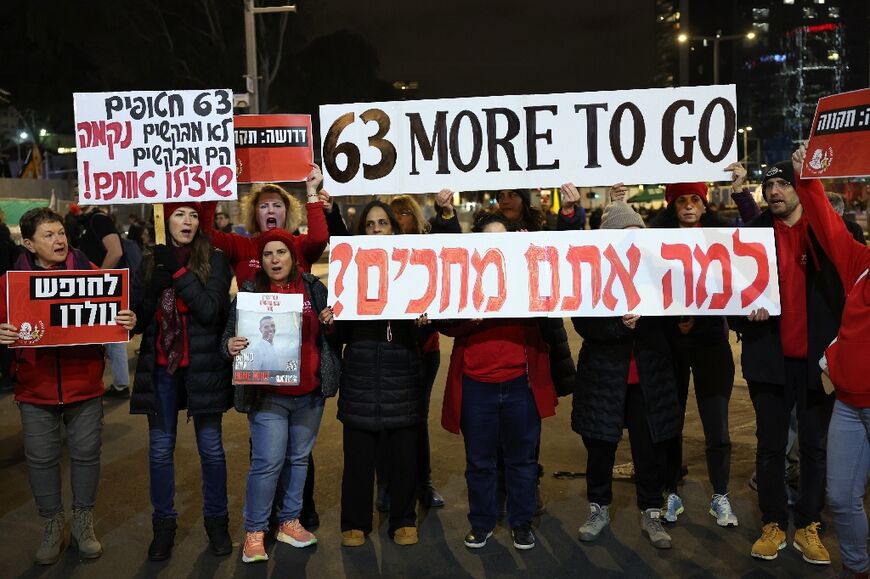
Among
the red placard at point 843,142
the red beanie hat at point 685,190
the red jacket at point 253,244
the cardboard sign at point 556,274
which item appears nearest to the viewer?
the red placard at point 843,142

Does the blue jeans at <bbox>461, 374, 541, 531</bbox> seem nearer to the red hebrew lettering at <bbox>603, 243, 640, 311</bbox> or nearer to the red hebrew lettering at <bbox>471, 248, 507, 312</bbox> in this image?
the red hebrew lettering at <bbox>471, 248, 507, 312</bbox>

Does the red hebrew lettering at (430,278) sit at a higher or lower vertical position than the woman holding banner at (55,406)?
higher

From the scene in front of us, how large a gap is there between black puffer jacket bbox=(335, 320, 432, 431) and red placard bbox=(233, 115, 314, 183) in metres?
1.45

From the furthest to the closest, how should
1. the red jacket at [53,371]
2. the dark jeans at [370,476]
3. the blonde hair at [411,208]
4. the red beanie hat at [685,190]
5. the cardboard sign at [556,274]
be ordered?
the blonde hair at [411,208], the red beanie hat at [685,190], the dark jeans at [370,476], the red jacket at [53,371], the cardboard sign at [556,274]

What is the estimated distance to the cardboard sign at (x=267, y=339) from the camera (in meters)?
4.60

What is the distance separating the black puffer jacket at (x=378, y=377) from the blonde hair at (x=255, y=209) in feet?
3.83

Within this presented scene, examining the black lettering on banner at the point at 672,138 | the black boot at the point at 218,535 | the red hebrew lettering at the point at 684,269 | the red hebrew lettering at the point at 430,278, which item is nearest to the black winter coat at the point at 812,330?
the red hebrew lettering at the point at 684,269

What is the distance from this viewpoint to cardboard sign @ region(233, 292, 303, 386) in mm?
4602

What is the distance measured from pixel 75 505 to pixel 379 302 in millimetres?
2177

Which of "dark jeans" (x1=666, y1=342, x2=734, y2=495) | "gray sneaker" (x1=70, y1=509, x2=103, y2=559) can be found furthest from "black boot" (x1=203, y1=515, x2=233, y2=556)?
"dark jeans" (x1=666, y1=342, x2=734, y2=495)

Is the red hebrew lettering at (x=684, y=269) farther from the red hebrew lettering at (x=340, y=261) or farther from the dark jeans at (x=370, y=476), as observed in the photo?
the red hebrew lettering at (x=340, y=261)

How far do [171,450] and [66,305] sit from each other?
1025mm

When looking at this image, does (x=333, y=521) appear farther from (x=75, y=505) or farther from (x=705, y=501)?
(x=705, y=501)

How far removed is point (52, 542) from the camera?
4832 millimetres
